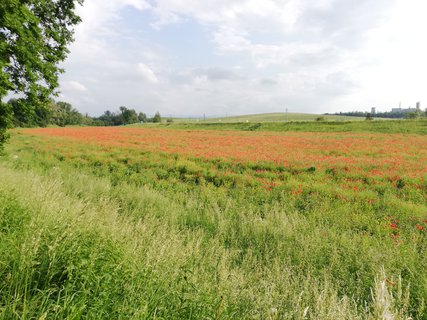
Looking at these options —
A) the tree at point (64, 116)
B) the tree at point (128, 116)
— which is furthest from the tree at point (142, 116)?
the tree at point (64, 116)

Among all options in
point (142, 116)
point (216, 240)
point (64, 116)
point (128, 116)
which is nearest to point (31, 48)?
point (216, 240)

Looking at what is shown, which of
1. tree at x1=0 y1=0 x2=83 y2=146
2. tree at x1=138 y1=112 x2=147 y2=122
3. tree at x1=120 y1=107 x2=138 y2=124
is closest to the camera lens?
tree at x1=0 y1=0 x2=83 y2=146

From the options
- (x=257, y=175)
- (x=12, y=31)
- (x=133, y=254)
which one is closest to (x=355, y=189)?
(x=257, y=175)

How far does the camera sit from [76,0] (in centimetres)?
1140

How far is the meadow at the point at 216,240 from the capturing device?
96.8 inches

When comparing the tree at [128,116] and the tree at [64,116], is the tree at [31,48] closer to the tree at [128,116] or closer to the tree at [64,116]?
the tree at [64,116]

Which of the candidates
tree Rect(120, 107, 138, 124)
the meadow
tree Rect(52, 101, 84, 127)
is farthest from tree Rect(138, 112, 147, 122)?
the meadow

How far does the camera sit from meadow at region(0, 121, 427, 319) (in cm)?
246

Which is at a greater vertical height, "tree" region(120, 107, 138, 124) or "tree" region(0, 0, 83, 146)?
"tree" region(120, 107, 138, 124)

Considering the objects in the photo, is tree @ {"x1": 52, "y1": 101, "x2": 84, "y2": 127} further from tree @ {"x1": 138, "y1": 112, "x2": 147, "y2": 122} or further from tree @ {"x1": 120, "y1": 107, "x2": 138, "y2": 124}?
tree @ {"x1": 138, "y1": 112, "x2": 147, "y2": 122}

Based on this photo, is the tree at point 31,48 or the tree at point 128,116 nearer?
the tree at point 31,48

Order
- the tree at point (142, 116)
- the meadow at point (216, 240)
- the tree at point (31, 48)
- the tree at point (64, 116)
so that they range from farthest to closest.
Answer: the tree at point (142, 116), the tree at point (64, 116), the tree at point (31, 48), the meadow at point (216, 240)

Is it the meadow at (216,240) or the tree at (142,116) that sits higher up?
the tree at (142,116)

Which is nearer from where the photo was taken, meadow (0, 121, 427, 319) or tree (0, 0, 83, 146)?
meadow (0, 121, 427, 319)
